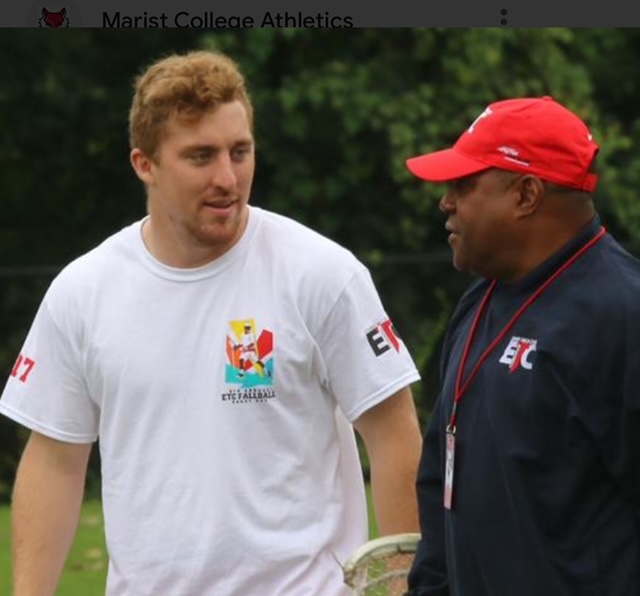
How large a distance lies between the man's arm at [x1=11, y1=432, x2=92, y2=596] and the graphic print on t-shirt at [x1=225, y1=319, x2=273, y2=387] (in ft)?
1.98

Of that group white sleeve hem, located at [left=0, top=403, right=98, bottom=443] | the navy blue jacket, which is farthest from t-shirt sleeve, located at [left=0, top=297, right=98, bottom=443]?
the navy blue jacket

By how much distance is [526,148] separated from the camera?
437 centimetres

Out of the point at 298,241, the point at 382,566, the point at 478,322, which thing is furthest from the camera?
the point at 298,241

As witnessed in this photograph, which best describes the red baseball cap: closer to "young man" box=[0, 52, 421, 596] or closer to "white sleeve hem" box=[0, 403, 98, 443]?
"young man" box=[0, 52, 421, 596]

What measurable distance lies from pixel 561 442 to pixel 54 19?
47.8 feet

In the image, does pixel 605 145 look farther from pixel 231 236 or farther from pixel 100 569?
pixel 231 236

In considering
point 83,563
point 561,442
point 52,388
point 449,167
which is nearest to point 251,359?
point 52,388

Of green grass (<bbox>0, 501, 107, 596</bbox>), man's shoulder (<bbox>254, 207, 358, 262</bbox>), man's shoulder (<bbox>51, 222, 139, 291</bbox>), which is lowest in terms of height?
green grass (<bbox>0, 501, 107, 596</bbox>)

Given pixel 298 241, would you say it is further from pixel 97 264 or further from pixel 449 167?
pixel 449 167

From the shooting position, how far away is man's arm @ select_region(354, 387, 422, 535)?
5.28 metres

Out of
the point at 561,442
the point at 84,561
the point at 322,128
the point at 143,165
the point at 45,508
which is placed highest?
the point at 143,165

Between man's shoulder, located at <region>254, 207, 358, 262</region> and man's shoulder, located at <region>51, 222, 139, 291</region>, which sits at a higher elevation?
man's shoulder, located at <region>254, 207, 358, 262</region>

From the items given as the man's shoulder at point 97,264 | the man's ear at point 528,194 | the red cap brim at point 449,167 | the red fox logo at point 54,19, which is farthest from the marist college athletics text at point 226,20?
the man's ear at point 528,194

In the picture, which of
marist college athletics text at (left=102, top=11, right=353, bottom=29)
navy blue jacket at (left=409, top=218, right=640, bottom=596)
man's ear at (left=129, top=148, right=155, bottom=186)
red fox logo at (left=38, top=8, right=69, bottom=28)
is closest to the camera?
navy blue jacket at (left=409, top=218, right=640, bottom=596)
